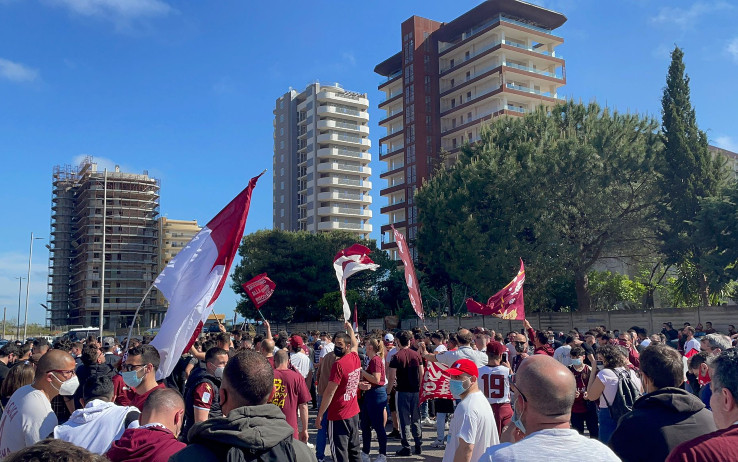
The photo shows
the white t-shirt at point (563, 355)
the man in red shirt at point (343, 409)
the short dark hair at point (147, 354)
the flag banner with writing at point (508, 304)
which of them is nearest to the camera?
the short dark hair at point (147, 354)

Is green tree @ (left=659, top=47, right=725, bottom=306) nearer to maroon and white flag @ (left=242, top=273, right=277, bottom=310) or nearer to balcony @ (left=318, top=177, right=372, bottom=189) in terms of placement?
maroon and white flag @ (left=242, top=273, right=277, bottom=310)

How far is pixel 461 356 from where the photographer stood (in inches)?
298

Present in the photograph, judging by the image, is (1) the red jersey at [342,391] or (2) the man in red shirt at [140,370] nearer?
(2) the man in red shirt at [140,370]

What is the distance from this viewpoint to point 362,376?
9.44 m

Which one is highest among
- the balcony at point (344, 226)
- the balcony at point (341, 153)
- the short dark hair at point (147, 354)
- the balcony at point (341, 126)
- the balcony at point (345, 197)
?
the balcony at point (341, 126)

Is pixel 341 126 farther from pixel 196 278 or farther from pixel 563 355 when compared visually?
pixel 196 278

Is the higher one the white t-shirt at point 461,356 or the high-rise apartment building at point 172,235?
the high-rise apartment building at point 172,235

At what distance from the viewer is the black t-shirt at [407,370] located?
10953 millimetres

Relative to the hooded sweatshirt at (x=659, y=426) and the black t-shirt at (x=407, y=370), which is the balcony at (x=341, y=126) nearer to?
the black t-shirt at (x=407, y=370)

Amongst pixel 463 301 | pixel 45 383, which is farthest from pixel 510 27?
pixel 45 383

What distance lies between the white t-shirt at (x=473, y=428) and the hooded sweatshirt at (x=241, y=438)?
224cm

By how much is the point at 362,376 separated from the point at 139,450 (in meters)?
6.27

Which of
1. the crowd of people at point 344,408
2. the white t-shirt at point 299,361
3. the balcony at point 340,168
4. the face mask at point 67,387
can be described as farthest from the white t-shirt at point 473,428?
the balcony at point 340,168

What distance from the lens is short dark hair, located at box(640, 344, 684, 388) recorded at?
174 inches
